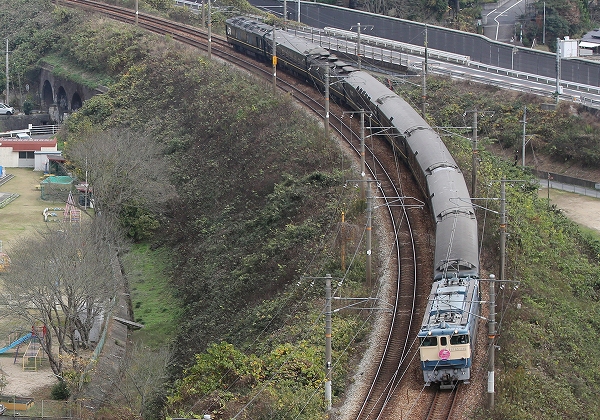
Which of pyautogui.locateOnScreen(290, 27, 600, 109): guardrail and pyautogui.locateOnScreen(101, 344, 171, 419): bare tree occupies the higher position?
pyautogui.locateOnScreen(290, 27, 600, 109): guardrail

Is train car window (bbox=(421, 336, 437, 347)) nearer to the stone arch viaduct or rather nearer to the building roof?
the building roof

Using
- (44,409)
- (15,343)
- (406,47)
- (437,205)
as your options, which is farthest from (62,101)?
(437,205)

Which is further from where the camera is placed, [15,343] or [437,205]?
[15,343]

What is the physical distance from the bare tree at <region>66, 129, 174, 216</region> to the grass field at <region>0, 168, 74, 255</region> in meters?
4.49

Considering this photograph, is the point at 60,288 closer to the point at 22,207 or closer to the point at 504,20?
the point at 22,207

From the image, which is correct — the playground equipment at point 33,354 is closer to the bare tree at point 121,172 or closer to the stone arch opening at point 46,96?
the bare tree at point 121,172

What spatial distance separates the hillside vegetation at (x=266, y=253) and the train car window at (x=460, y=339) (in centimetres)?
197

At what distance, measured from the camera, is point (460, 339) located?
35.1 m

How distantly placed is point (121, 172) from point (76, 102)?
3461cm

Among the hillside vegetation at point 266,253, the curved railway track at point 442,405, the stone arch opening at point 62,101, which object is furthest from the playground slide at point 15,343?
the stone arch opening at point 62,101

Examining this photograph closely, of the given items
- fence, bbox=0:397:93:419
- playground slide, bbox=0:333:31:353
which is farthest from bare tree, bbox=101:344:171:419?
playground slide, bbox=0:333:31:353

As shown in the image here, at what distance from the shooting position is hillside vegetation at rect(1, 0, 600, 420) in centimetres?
3750

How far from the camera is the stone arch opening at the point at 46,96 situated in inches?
4026

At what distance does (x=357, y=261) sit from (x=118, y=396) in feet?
38.6
